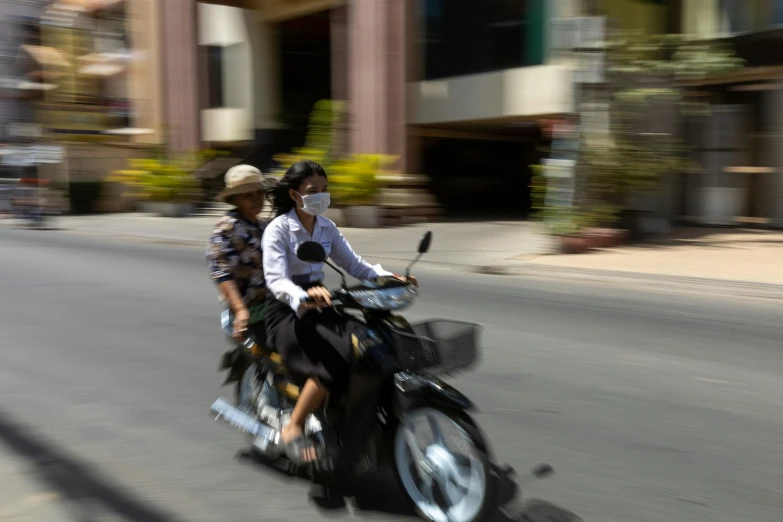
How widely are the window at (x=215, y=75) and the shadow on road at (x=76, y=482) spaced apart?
22648 mm

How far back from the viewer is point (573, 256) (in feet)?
41.2

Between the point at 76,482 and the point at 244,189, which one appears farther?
the point at 244,189

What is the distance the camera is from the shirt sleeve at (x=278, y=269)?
3680mm

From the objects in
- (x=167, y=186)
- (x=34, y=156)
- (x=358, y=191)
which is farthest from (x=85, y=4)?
(x=358, y=191)

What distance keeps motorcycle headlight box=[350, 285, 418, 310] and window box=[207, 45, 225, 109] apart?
2395 centimetres

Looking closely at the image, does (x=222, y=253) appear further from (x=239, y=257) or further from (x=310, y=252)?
(x=310, y=252)

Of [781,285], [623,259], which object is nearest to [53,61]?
[623,259]

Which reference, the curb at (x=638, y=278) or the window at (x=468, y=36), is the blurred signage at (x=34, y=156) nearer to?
the window at (x=468, y=36)

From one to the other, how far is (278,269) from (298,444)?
2.85 feet

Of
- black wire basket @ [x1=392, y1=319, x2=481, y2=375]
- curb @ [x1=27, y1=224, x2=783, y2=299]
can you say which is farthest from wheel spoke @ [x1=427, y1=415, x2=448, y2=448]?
curb @ [x1=27, y1=224, x2=783, y2=299]

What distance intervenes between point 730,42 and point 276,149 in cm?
1412

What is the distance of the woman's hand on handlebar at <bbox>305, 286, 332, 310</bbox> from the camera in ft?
11.6

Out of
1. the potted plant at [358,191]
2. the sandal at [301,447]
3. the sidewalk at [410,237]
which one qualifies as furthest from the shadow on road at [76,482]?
the potted plant at [358,191]

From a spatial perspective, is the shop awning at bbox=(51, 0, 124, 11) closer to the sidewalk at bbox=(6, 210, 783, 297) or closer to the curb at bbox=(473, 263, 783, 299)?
the sidewalk at bbox=(6, 210, 783, 297)
